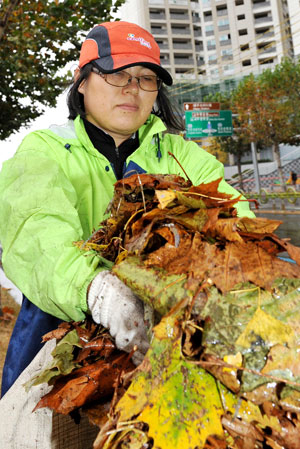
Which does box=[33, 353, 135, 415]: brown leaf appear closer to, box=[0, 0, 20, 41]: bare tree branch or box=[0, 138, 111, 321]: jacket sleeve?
box=[0, 138, 111, 321]: jacket sleeve

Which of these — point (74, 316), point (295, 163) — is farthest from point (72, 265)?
point (295, 163)

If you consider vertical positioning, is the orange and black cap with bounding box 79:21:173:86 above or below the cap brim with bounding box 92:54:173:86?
above

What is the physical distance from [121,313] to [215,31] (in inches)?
2905

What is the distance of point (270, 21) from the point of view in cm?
6069

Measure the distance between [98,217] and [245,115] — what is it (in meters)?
32.1

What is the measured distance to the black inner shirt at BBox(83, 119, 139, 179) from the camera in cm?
189

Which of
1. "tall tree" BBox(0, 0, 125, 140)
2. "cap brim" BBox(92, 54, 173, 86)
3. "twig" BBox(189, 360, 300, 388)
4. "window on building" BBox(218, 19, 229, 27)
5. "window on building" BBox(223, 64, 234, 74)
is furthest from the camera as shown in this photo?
"window on building" BBox(218, 19, 229, 27)

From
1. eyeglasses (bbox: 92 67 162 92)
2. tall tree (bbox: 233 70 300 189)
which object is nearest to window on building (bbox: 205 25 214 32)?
tall tree (bbox: 233 70 300 189)

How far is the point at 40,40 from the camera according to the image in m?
5.72

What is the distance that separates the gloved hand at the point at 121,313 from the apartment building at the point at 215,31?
62407mm

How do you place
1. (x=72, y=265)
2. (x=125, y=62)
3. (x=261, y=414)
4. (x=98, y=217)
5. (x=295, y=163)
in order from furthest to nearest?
(x=295, y=163) < (x=98, y=217) < (x=125, y=62) < (x=72, y=265) < (x=261, y=414)

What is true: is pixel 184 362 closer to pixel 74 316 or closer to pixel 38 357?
pixel 74 316

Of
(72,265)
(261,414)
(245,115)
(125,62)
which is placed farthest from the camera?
(245,115)

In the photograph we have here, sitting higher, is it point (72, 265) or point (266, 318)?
point (72, 265)
